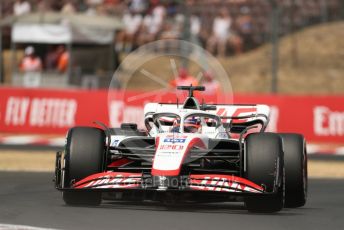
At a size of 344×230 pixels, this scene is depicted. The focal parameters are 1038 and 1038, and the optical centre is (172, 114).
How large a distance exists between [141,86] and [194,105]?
20952 millimetres

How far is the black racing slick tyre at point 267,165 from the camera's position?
36.7ft

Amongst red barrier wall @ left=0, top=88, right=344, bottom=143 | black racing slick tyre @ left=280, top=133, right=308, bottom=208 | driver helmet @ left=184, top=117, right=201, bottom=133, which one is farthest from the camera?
red barrier wall @ left=0, top=88, right=344, bottom=143

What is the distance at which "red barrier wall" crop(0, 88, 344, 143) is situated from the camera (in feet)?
81.8

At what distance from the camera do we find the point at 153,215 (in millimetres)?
10898

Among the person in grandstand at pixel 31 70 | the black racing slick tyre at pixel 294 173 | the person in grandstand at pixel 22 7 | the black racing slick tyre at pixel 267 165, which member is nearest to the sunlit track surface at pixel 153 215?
the black racing slick tyre at pixel 294 173

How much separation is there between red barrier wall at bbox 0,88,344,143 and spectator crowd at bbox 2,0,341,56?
573 centimetres

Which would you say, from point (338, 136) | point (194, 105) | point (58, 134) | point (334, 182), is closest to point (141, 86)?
point (58, 134)

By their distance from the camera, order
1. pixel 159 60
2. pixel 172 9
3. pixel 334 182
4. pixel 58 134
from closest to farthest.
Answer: pixel 334 182, pixel 58 134, pixel 172 9, pixel 159 60

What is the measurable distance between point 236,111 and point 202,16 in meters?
19.1

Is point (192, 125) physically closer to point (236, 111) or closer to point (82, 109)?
point (236, 111)

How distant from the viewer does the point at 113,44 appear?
33.7m

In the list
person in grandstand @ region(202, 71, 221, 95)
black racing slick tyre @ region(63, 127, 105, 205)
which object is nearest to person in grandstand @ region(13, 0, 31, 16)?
person in grandstand @ region(202, 71, 221, 95)

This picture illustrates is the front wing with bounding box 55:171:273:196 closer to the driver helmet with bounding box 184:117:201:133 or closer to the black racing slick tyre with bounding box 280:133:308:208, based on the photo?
the black racing slick tyre with bounding box 280:133:308:208

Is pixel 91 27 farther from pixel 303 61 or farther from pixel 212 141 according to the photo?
pixel 212 141
